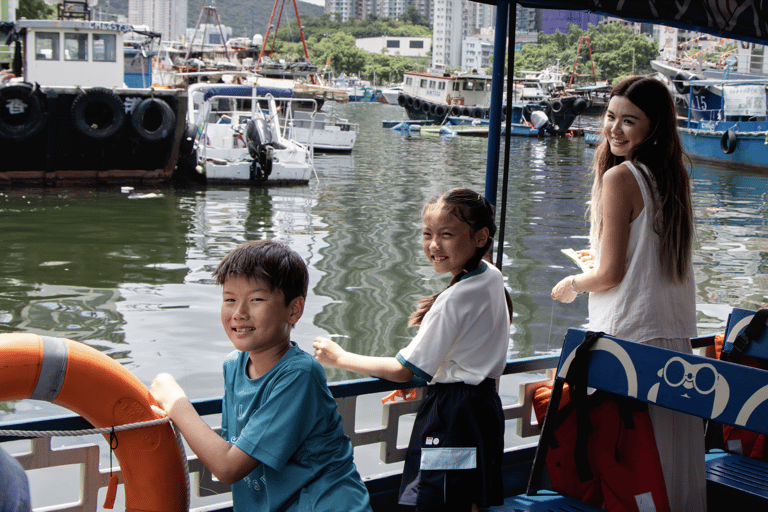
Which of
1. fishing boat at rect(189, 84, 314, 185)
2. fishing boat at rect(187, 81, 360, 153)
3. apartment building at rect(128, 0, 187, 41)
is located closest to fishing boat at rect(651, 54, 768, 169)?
fishing boat at rect(187, 81, 360, 153)

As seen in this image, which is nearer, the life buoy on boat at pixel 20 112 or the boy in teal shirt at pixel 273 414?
the boy in teal shirt at pixel 273 414

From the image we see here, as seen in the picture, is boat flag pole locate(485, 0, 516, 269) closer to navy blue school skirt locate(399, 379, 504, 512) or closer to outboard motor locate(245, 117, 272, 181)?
navy blue school skirt locate(399, 379, 504, 512)

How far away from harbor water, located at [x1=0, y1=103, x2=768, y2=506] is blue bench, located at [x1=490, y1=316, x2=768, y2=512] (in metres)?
3.19

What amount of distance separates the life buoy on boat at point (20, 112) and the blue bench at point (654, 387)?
14448mm

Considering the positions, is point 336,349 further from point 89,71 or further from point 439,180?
point 439,180

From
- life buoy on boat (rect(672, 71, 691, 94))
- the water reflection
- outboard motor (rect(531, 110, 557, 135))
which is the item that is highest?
life buoy on boat (rect(672, 71, 691, 94))

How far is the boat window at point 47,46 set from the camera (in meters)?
16.5

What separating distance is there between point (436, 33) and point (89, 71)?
12776 cm

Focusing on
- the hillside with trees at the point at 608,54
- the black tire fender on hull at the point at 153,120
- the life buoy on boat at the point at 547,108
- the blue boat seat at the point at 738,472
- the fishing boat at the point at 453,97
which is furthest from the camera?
the hillside with trees at the point at 608,54

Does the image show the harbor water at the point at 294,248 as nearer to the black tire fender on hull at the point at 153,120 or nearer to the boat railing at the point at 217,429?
the black tire fender on hull at the point at 153,120

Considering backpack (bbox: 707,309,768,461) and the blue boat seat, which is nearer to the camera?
the blue boat seat

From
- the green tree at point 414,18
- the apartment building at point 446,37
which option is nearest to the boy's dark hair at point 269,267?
the apartment building at point 446,37

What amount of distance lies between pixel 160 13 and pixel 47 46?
619 ft

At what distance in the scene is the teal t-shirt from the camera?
1625mm
